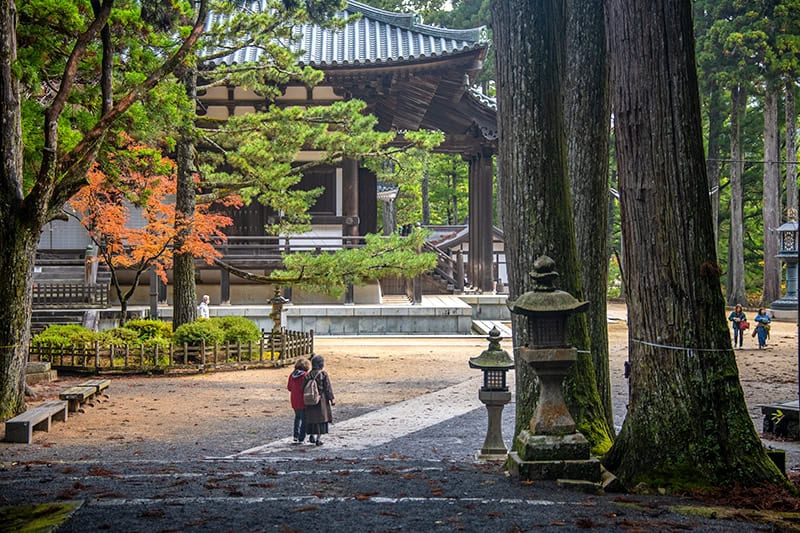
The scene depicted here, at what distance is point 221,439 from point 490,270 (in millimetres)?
18902

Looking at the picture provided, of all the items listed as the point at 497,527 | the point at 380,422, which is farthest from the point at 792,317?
the point at 497,527

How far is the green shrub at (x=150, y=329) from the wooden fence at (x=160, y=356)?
0.86 metres

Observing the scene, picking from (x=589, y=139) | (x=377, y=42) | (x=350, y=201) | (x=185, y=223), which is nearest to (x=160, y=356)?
(x=185, y=223)

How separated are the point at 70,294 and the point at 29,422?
13469mm

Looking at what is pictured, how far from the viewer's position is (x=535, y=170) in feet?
23.3

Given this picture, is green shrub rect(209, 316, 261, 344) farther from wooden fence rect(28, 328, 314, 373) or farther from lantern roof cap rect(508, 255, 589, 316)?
lantern roof cap rect(508, 255, 589, 316)

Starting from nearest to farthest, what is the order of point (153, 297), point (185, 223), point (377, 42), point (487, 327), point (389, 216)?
point (185, 223) < point (153, 297) < point (487, 327) < point (377, 42) < point (389, 216)

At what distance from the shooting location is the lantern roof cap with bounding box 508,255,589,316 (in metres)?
6.09

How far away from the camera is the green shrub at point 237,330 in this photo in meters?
16.6

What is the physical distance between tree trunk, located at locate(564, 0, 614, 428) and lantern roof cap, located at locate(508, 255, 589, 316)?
2.10m

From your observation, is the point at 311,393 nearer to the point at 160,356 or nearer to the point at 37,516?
the point at 37,516

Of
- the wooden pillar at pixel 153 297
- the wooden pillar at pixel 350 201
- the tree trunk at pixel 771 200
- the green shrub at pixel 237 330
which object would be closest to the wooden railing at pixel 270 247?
the wooden pillar at pixel 350 201

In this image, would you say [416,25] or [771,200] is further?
[771,200]

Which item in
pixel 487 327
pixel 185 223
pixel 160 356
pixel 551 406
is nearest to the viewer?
pixel 551 406
